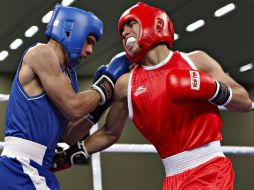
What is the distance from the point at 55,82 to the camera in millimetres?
1950

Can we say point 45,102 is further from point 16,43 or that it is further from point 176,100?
point 16,43

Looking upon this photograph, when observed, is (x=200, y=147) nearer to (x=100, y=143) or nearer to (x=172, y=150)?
(x=172, y=150)

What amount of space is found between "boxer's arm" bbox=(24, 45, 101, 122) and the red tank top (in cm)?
24

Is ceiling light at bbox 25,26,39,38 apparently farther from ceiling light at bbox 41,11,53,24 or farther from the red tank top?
the red tank top

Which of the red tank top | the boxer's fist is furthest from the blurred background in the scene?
the red tank top

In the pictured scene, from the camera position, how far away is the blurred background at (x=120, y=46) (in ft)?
21.5

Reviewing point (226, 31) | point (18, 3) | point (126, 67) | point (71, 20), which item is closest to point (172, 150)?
point (126, 67)

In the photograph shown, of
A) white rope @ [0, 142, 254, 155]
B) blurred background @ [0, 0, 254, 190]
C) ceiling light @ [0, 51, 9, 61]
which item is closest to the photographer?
white rope @ [0, 142, 254, 155]

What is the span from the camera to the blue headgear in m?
2.04

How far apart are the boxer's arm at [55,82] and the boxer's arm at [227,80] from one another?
505mm

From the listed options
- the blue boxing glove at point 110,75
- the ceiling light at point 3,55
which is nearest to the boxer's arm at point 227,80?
the blue boxing glove at point 110,75

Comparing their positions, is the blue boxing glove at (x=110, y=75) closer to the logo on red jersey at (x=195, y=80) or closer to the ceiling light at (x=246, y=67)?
the logo on red jersey at (x=195, y=80)

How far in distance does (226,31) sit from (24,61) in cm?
576

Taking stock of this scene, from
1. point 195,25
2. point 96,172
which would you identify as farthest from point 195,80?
point 195,25
